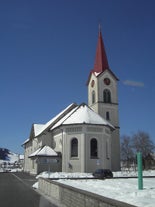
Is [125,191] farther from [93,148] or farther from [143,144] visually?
[143,144]

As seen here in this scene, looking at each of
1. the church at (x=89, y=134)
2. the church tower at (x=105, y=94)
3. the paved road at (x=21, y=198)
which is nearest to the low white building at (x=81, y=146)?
the church at (x=89, y=134)

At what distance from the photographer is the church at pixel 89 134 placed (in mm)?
42625

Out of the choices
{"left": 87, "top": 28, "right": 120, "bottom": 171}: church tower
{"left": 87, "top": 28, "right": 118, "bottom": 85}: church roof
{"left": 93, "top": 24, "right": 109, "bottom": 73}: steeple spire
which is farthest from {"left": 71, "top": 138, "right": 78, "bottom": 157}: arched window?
{"left": 93, "top": 24, "right": 109, "bottom": 73}: steeple spire

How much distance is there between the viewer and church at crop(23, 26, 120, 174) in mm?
42625

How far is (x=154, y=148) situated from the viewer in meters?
76.6

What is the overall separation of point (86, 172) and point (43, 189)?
22.5m

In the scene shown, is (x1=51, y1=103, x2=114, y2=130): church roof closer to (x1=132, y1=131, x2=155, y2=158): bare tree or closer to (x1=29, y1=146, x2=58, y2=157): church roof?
(x1=29, y1=146, x2=58, y2=157): church roof

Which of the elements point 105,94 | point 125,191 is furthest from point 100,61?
point 125,191

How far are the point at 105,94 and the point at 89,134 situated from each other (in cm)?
1304

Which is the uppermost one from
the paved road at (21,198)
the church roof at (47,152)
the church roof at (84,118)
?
the church roof at (84,118)

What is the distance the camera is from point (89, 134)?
43.1 metres

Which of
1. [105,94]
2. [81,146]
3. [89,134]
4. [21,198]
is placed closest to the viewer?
[21,198]

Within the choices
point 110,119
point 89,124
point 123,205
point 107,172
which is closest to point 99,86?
point 110,119

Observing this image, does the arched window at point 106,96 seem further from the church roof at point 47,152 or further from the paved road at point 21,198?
the paved road at point 21,198
